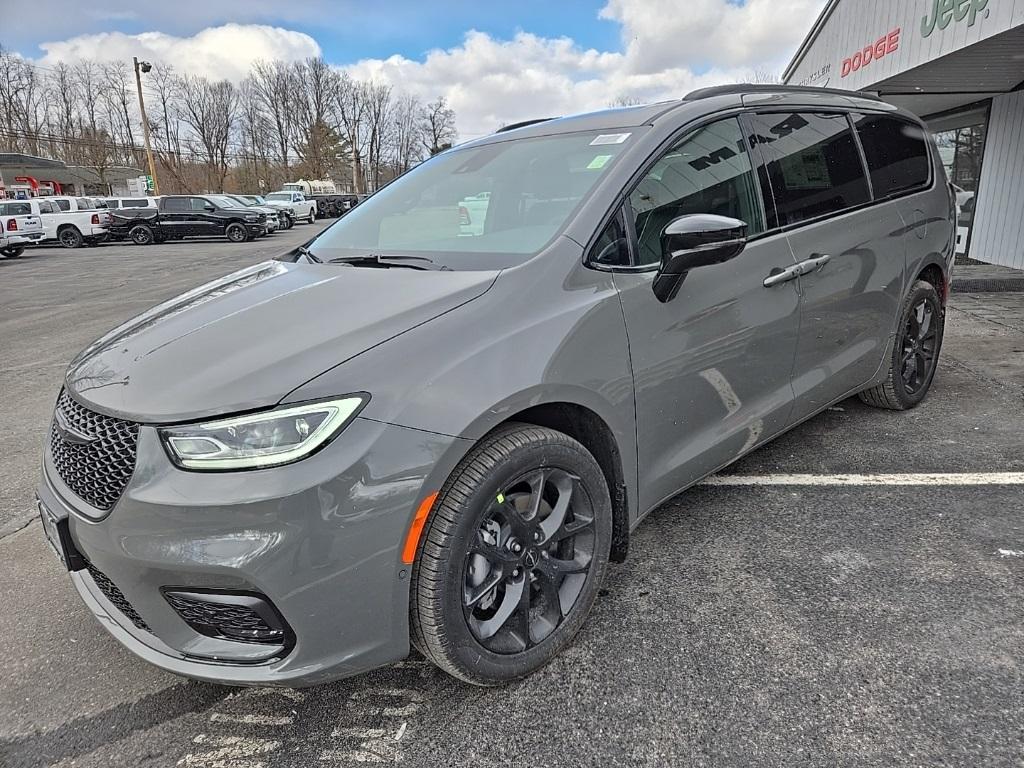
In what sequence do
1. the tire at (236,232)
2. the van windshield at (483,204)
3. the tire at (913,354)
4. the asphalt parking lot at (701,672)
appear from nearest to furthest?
1. the asphalt parking lot at (701,672)
2. the van windshield at (483,204)
3. the tire at (913,354)
4. the tire at (236,232)

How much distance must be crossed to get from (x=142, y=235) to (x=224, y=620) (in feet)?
92.3

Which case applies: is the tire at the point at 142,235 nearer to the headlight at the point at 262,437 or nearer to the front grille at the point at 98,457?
the front grille at the point at 98,457

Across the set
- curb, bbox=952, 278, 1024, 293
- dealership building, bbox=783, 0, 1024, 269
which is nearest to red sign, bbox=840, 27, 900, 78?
dealership building, bbox=783, 0, 1024, 269

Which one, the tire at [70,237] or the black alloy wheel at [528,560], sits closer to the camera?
the black alloy wheel at [528,560]

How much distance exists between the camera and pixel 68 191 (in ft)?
178

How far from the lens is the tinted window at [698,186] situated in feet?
8.25

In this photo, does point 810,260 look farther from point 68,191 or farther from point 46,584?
point 68,191

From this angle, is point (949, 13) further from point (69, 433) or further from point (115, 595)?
point (115, 595)

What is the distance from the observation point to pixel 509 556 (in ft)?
6.72

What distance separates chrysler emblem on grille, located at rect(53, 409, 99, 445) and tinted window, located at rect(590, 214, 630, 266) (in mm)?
1610

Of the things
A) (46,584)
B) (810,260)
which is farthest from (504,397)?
(46,584)

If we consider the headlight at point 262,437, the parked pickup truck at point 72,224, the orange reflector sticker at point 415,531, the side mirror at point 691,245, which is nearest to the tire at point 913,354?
the side mirror at point 691,245

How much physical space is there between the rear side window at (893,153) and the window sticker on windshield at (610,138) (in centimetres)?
168

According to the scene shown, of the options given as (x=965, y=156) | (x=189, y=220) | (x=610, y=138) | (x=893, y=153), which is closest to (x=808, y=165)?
(x=893, y=153)
